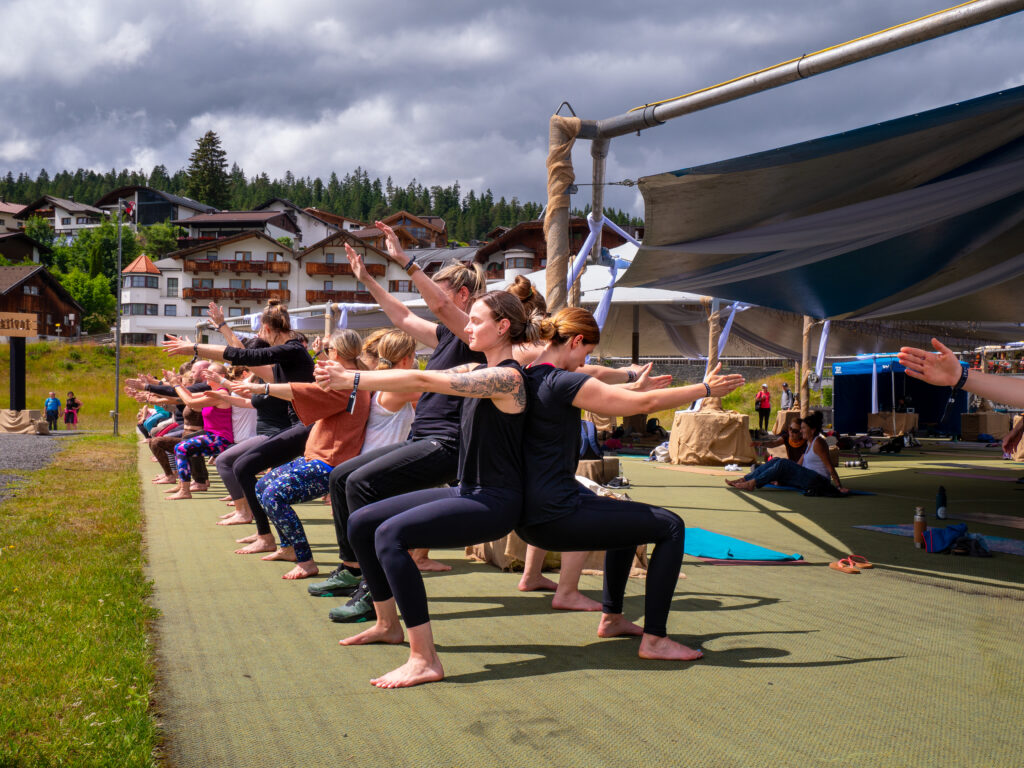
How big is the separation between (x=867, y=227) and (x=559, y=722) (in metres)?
6.37

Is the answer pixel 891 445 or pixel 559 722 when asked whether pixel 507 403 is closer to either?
pixel 559 722

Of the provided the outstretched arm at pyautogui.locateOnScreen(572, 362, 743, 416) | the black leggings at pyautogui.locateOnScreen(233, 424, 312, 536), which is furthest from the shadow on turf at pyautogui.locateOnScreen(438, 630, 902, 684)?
the black leggings at pyautogui.locateOnScreen(233, 424, 312, 536)

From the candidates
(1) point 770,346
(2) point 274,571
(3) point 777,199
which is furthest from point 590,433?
(1) point 770,346

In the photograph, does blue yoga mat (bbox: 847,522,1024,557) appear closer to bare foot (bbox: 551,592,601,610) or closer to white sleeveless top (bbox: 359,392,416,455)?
bare foot (bbox: 551,592,601,610)

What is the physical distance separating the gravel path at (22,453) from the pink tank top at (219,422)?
8.60 ft

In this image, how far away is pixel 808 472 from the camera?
11430mm

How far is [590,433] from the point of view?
867 centimetres

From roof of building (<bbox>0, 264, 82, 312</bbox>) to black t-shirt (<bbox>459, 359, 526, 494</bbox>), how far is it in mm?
68508

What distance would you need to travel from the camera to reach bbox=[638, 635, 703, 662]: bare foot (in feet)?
12.7

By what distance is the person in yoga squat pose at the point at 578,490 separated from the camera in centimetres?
363

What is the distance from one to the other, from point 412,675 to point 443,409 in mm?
1401

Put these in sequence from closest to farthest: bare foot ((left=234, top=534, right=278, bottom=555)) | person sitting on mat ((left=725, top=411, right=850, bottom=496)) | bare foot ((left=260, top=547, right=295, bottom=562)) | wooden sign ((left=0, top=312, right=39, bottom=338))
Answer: bare foot ((left=260, top=547, right=295, bottom=562)), bare foot ((left=234, top=534, right=278, bottom=555)), person sitting on mat ((left=725, top=411, right=850, bottom=496)), wooden sign ((left=0, top=312, right=39, bottom=338))

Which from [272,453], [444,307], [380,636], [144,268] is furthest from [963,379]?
[144,268]

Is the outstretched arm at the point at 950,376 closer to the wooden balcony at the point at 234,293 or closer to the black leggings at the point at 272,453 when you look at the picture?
the black leggings at the point at 272,453
